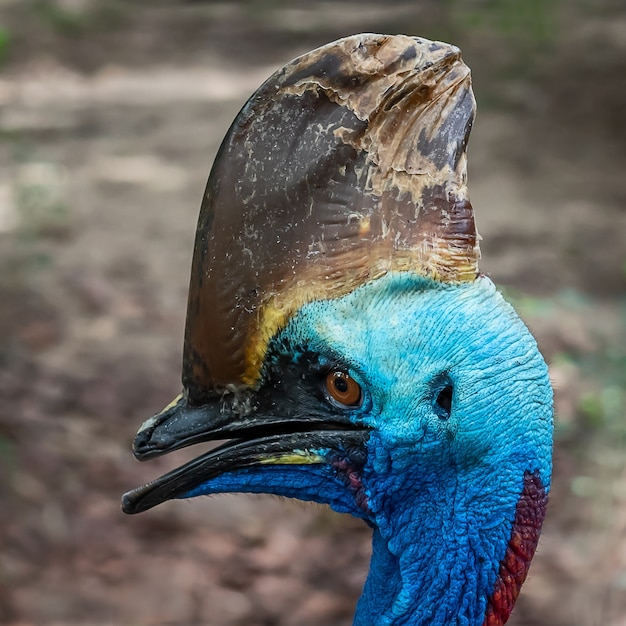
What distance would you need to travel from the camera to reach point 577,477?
3.61m

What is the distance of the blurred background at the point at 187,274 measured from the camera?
3346mm

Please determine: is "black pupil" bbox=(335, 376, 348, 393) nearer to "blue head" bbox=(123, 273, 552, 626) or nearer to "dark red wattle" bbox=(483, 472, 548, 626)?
"blue head" bbox=(123, 273, 552, 626)

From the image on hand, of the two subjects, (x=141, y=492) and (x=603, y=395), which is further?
(x=603, y=395)

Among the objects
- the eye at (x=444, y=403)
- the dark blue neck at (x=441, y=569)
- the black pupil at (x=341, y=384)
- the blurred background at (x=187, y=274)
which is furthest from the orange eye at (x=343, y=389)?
Answer: the blurred background at (x=187, y=274)

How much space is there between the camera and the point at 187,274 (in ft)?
17.2

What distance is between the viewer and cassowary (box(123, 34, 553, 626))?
55.0 inches

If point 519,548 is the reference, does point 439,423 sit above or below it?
above

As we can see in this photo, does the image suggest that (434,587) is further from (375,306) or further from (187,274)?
(187,274)

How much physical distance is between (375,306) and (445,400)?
0.17 meters

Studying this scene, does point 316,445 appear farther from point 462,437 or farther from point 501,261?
point 501,261

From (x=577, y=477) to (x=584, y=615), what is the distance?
1.90 ft

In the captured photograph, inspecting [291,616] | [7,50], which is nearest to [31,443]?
[291,616]

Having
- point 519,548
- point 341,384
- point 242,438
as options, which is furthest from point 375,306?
point 519,548

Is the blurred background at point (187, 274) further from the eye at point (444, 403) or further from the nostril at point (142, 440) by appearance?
the eye at point (444, 403)
